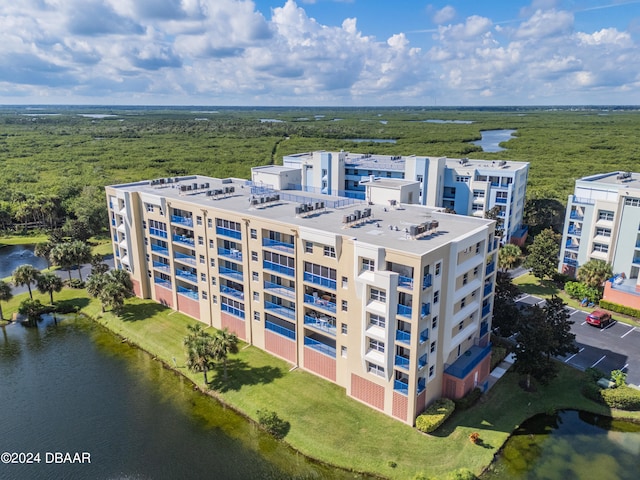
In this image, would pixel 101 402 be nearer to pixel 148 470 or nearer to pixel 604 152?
pixel 148 470

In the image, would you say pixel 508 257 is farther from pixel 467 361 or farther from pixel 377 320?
pixel 377 320

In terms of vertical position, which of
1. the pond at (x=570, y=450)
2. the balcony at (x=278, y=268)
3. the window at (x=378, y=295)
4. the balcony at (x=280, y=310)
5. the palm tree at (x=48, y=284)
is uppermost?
the window at (x=378, y=295)

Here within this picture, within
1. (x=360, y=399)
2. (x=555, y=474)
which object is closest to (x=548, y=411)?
(x=555, y=474)

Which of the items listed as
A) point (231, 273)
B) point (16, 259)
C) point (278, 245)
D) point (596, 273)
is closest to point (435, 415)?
point (278, 245)

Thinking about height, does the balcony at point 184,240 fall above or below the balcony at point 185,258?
above

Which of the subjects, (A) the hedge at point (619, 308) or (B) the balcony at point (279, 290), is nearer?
(B) the balcony at point (279, 290)

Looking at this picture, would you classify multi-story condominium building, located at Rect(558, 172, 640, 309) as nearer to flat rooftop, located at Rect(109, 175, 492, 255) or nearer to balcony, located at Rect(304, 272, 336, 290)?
flat rooftop, located at Rect(109, 175, 492, 255)

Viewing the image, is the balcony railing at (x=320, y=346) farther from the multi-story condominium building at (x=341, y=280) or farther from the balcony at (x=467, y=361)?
the balcony at (x=467, y=361)

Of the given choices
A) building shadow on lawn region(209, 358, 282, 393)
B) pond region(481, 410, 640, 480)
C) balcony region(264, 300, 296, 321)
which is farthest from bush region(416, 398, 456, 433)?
balcony region(264, 300, 296, 321)

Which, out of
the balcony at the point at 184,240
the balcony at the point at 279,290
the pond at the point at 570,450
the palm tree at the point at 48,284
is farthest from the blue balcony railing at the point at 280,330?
the palm tree at the point at 48,284
